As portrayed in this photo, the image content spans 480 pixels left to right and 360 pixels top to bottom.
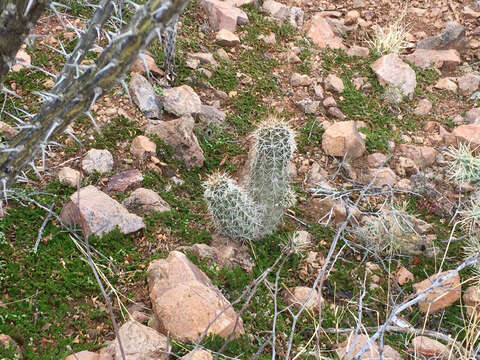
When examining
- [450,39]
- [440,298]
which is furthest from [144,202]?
[450,39]

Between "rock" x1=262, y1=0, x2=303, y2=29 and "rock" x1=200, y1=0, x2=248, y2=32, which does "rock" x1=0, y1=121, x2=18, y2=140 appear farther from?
"rock" x1=262, y1=0, x2=303, y2=29

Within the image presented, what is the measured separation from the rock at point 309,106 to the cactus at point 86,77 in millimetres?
2875

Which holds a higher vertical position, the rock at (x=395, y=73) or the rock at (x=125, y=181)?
the rock at (x=395, y=73)

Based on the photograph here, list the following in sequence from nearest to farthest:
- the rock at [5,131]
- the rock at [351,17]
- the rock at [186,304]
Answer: the rock at [186,304], the rock at [5,131], the rock at [351,17]

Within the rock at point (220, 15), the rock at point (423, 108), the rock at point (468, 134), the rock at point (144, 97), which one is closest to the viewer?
the rock at point (144, 97)

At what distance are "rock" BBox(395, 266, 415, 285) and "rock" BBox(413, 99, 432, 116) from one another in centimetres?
203

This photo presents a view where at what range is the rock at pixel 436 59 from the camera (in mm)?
5261

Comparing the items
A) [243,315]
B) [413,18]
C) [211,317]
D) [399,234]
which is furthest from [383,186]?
[413,18]

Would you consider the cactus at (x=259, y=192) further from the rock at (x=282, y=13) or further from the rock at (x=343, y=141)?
the rock at (x=282, y=13)

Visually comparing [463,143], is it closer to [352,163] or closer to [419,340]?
[352,163]

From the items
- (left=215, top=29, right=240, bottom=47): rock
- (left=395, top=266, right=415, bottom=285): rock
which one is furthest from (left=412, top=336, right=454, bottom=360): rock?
(left=215, top=29, right=240, bottom=47): rock

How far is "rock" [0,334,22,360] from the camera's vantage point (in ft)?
6.77

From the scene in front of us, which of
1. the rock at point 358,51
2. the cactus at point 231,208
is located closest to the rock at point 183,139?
the cactus at point 231,208

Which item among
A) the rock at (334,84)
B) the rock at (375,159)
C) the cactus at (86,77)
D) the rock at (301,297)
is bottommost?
the rock at (301,297)
